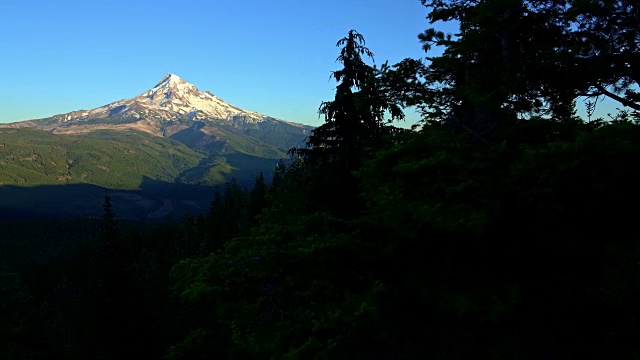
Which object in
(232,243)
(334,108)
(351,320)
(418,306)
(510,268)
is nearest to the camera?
(351,320)

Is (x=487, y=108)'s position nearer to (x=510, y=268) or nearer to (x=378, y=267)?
(x=510, y=268)

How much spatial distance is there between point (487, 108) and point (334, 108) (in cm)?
1033

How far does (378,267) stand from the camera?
7871 mm

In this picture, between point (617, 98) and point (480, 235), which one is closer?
point (480, 235)

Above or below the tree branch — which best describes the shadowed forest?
below

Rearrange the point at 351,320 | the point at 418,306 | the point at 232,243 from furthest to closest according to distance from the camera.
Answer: the point at 232,243 → the point at 418,306 → the point at 351,320

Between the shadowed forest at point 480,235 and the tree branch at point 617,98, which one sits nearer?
the shadowed forest at point 480,235

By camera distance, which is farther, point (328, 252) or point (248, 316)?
point (328, 252)

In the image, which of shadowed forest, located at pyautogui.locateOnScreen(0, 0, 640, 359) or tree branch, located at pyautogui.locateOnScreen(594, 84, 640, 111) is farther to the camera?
tree branch, located at pyautogui.locateOnScreen(594, 84, 640, 111)

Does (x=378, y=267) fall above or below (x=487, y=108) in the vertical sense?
below

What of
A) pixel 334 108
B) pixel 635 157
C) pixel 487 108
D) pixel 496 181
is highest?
pixel 334 108

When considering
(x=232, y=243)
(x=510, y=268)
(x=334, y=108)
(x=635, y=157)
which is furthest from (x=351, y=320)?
(x=334, y=108)

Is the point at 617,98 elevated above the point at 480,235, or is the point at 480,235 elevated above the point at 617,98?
the point at 617,98

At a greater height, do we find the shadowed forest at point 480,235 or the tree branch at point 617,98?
the tree branch at point 617,98
